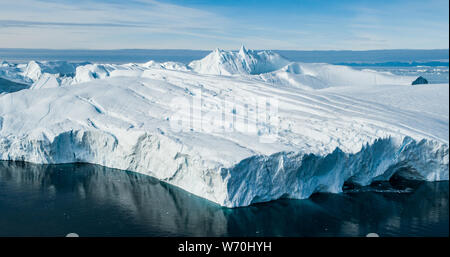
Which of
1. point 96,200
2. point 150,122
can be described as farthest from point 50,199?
point 150,122

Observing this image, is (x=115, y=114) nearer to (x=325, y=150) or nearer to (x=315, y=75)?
(x=325, y=150)

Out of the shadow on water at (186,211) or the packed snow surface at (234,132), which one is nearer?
the shadow on water at (186,211)

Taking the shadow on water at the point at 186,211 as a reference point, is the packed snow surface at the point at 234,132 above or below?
above

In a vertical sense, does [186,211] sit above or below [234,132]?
below

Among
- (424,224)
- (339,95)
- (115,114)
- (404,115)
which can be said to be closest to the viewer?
(424,224)

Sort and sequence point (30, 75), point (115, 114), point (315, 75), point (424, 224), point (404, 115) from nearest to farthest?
point (424, 224), point (404, 115), point (115, 114), point (315, 75), point (30, 75)
